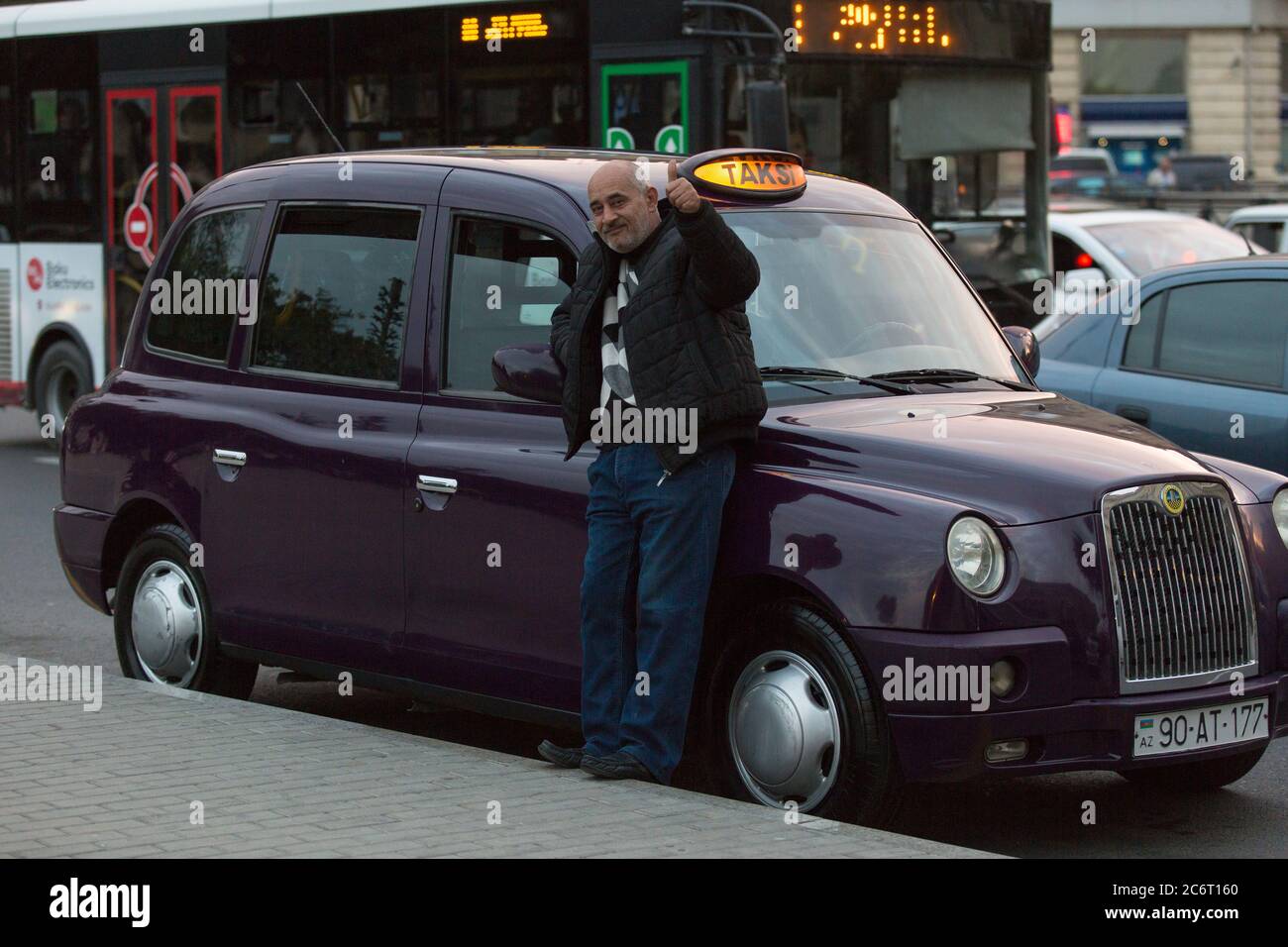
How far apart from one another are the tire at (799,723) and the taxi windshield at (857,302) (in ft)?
2.93

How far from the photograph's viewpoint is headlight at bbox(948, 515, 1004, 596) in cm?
571

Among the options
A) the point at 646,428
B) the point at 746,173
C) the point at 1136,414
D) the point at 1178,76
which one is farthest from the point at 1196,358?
the point at 1178,76

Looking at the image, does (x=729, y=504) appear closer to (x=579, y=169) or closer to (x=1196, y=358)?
(x=579, y=169)

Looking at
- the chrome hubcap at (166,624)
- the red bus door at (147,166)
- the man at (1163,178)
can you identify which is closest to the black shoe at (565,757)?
the chrome hubcap at (166,624)

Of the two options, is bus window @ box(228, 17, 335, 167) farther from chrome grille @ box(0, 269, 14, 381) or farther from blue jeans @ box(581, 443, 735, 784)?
blue jeans @ box(581, 443, 735, 784)

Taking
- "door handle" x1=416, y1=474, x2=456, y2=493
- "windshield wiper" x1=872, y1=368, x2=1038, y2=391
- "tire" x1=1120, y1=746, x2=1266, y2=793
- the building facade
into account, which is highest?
the building facade

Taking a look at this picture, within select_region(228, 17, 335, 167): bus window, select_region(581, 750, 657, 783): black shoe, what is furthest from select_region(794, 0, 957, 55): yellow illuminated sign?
select_region(581, 750, 657, 783): black shoe

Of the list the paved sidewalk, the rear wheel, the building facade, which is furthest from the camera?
the building facade

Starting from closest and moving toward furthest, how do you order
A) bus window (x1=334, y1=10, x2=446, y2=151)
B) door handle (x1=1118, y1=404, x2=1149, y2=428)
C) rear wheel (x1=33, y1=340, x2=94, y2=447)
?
door handle (x1=1118, y1=404, x2=1149, y2=428)
bus window (x1=334, y1=10, x2=446, y2=151)
rear wheel (x1=33, y1=340, x2=94, y2=447)

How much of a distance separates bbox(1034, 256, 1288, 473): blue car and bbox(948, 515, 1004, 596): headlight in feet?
11.8

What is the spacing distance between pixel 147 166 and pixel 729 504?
1125 cm

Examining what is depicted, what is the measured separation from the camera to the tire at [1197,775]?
6773 millimetres

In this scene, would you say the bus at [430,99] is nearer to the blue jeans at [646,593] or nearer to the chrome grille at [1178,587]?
the blue jeans at [646,593]

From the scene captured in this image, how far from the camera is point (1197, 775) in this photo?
6844 millimetres
